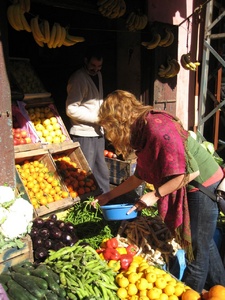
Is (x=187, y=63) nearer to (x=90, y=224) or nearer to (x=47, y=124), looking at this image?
(x=47, y=124)

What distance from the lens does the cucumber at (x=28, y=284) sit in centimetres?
241

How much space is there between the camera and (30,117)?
4.94m

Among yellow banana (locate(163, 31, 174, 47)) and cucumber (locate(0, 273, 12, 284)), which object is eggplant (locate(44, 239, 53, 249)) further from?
yellow banana (locate(163, 31, 174, 47))

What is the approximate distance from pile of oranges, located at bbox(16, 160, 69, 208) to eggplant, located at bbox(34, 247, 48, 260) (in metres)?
0.93

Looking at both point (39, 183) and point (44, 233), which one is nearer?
point (44, 233)

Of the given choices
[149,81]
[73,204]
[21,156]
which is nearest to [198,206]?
[73,204]

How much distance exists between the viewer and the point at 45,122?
5.04 metres

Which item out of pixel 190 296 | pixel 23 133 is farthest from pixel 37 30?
pixel 190 296

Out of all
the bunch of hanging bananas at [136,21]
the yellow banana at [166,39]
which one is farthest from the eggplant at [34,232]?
the yellow banana at [166,39]

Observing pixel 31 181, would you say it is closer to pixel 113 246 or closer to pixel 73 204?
pixel 73 204

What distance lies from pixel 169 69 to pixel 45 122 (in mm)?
2666

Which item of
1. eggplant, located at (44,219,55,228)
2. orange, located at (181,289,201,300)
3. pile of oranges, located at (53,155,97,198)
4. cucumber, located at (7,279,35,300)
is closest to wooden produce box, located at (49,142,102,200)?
pile of oranges, located at (53,155,97,198)

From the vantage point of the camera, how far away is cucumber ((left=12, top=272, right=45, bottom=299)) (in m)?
2.41

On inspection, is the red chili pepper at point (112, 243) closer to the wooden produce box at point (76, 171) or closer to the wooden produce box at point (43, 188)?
the wooden produce box at point (43, 188)
